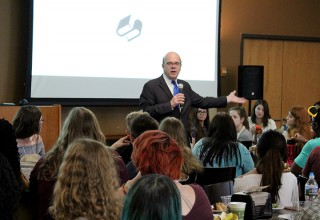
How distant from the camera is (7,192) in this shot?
2.59 metres

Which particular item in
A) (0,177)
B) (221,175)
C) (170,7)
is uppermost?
(170,7)

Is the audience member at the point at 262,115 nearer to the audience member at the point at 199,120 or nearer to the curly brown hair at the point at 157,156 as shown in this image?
the audience member at the point at 199,120

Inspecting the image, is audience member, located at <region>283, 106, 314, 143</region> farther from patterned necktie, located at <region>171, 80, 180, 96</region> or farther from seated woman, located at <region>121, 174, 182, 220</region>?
seated woman, located at <region>121, 174, 182, 220</region>

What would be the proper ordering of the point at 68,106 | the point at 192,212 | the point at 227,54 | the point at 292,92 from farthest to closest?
the point at 292,92 → the point at 227,54 → the point at 68,106 → the point at 192,212

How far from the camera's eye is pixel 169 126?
14.8 feet

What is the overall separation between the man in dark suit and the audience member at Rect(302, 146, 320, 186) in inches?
54.4

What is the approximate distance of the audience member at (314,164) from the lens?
4766 mm

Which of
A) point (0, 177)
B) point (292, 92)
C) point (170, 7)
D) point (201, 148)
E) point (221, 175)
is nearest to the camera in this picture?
point (0, 177)

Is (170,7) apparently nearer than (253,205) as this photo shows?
No

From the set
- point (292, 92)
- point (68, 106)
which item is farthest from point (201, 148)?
point (292, 92)

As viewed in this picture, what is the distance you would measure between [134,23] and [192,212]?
624 cm

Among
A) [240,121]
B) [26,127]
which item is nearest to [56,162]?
[26,127]

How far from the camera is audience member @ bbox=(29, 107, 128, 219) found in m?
3.65

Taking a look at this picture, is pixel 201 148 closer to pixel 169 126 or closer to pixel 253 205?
pixel 169 126
